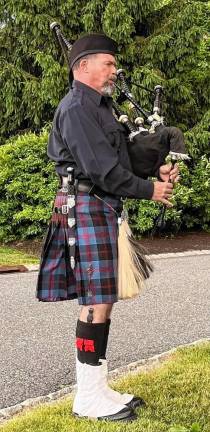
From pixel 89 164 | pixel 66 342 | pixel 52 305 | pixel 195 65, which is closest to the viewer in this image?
pixel 89 164

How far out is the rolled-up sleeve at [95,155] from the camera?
3.06 m

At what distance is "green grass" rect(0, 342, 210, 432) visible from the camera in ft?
10.7

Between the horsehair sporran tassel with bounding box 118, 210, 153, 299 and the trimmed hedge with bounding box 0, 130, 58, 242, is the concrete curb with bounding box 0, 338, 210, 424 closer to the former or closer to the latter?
the horsehair sporran tassel with bounding box 118, 210, 153, 299

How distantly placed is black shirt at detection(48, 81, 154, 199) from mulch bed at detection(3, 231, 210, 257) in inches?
277

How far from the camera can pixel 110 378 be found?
164 inches

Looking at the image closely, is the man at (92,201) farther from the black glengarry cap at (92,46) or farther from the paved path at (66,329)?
the paved path at (66,329)

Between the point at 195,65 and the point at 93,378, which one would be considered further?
the point at 195,65

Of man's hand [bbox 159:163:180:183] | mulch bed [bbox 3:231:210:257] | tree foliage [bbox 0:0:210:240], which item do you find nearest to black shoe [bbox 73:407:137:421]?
man's hand [bbox 159:163:180:183]

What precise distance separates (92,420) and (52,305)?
10.1 feet

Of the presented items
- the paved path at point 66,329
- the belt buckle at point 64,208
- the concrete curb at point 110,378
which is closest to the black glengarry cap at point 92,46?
the belt buckle at point 64,208

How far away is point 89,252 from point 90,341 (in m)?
0.44

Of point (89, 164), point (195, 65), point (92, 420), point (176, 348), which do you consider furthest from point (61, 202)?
point (195, 65)

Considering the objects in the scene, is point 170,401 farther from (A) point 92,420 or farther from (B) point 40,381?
(B) point 40,381

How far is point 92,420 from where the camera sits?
3342 mm
